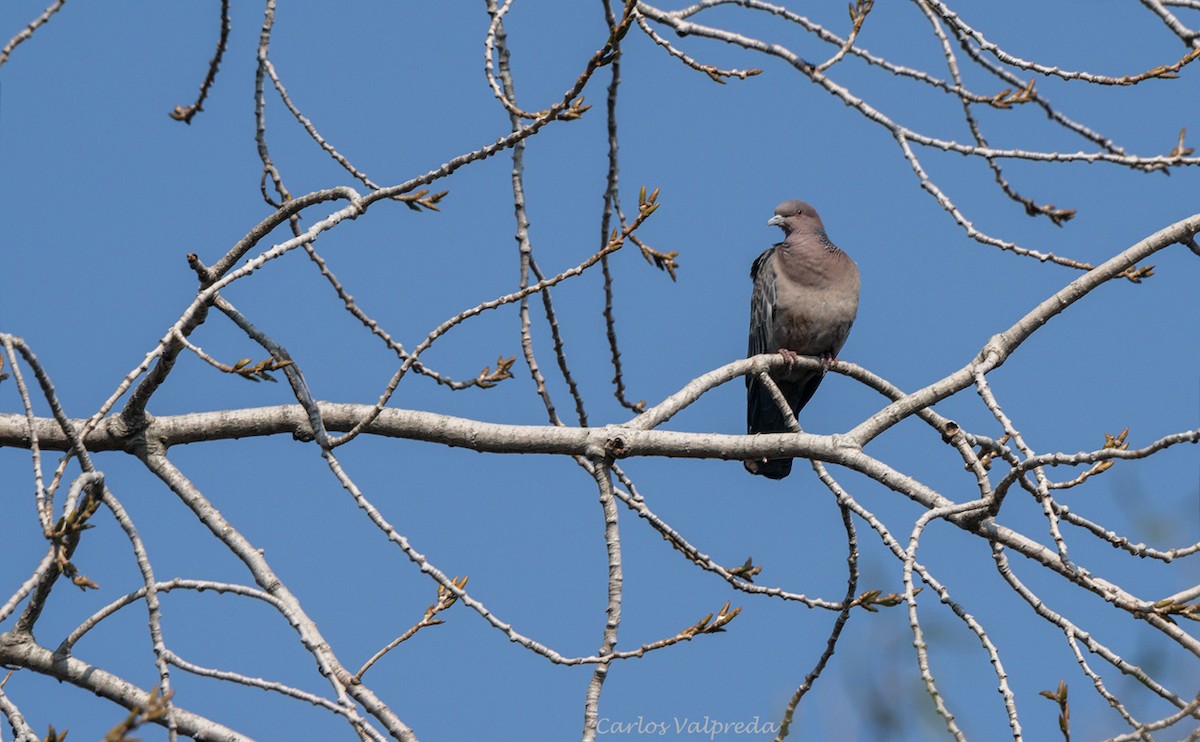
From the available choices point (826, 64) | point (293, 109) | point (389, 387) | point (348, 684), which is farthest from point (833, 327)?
point (348, 684)

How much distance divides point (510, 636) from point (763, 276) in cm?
393

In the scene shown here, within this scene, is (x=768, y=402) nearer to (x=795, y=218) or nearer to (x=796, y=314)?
(x=796, y=314)

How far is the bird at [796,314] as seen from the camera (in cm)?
605

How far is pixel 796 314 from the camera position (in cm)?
606

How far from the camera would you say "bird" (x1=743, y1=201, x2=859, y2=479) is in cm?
605

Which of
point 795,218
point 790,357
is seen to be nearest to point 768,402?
point 790,357

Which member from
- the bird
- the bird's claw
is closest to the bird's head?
the bird

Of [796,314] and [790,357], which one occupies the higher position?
[796,314]

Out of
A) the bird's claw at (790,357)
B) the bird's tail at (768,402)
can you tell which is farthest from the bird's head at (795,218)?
the bird's claw at (790,357)

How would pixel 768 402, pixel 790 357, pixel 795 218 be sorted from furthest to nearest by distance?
pixel 795 218, pixel 768 402, pixel 790 357

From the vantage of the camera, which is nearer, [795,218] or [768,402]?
[768,402]

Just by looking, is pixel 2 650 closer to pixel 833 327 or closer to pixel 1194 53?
pixel 1194 53

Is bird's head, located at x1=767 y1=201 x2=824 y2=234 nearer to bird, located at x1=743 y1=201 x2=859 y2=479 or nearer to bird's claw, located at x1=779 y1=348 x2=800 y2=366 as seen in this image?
bird, located at x1=743 y1=201 x2=859 y2=479

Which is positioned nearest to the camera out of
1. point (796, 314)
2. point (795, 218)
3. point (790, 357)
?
point (790, 357)
